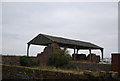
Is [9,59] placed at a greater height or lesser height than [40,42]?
lesser

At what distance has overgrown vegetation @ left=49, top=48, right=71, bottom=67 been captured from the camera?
2187cm

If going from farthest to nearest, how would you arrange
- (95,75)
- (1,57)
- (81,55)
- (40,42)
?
(81,55) < (40,42) < (1,57) < (95,75)

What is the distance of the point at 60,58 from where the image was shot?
71.9 feet

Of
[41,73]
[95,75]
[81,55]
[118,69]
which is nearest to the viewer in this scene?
[41,73]

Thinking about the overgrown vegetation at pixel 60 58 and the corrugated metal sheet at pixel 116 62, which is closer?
the corrugated metal sheet at pixel 116 62

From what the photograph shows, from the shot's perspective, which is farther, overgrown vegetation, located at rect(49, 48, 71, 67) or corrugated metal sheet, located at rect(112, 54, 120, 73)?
overgrown vegetation, located at rect(49, 48, 71, 67)

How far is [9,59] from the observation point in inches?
802

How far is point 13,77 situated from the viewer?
13.1m

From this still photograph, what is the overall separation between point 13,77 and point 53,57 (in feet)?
32.7

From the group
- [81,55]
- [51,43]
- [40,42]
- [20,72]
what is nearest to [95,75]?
[20,72]

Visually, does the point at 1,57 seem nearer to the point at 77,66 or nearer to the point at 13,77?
the point at 13,77

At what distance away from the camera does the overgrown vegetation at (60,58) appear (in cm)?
2187

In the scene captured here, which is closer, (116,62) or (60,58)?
(116,62)

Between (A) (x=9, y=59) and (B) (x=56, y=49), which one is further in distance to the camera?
(B) (x=56, y=49)
